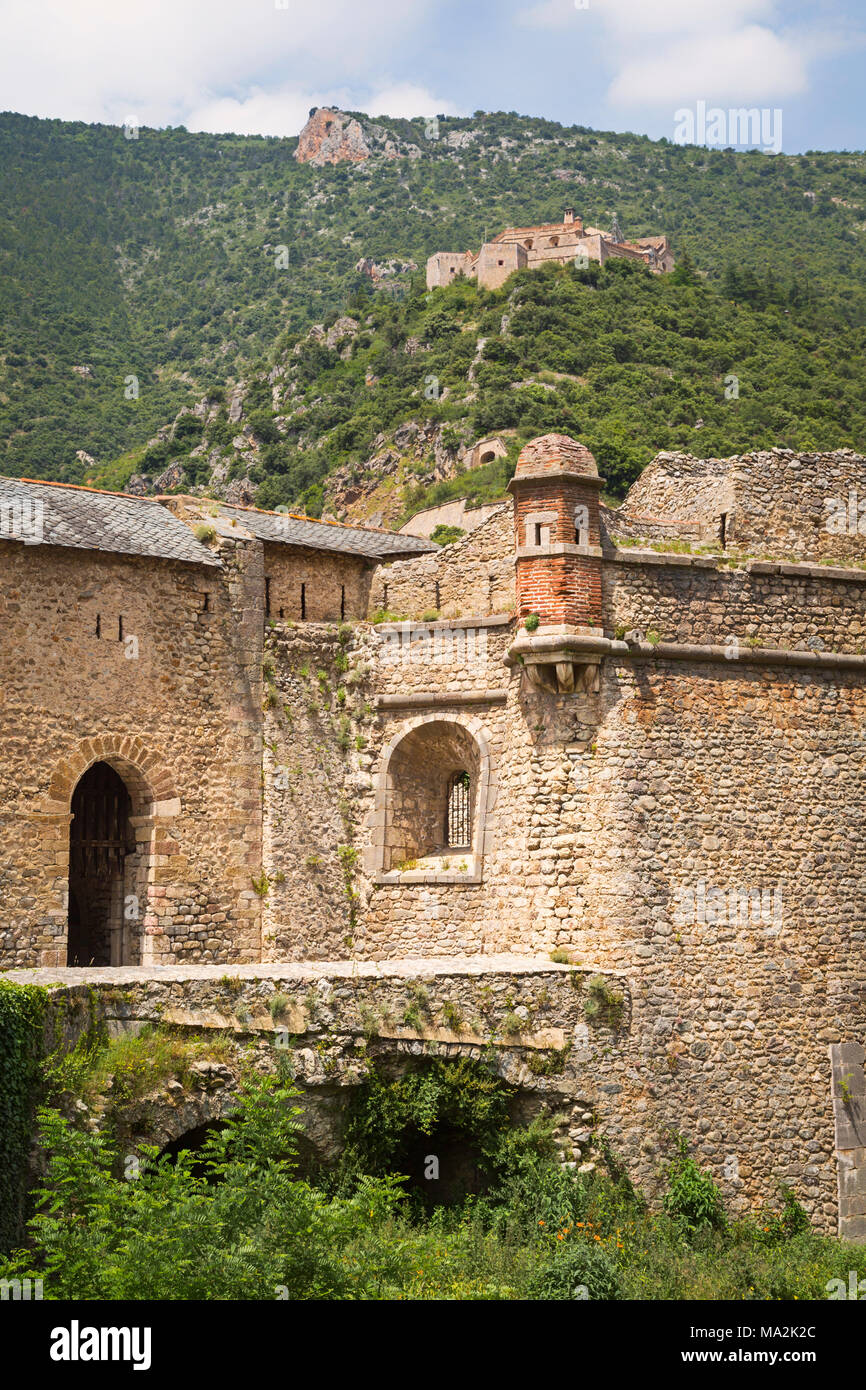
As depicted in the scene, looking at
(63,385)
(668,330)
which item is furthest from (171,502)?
(668,330)

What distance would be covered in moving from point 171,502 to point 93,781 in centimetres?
Result: 542

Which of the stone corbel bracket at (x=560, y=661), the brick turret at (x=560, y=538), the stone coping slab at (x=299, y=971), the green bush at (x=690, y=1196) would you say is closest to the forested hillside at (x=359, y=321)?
the brick turret at (x=560, y=538)

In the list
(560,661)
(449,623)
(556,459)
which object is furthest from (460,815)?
(556,459)

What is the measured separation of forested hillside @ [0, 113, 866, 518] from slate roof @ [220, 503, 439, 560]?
272 inches

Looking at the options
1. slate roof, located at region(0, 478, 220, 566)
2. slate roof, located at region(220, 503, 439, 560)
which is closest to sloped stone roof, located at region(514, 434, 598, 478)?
slate roof, located at region(220, 503, 439, 560)

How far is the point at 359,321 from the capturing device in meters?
85.9

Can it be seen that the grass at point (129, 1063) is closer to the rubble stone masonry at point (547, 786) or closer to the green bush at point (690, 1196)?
the rubble stone masonry at point (547, 786)

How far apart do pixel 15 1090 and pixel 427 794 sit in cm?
1082

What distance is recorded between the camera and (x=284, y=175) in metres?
134

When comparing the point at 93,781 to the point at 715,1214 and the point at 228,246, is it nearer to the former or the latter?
the point at 715,1214

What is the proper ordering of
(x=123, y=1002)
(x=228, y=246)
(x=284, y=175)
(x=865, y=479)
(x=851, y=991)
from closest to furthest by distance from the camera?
(x=123, y=1002) < (x=851, y=991) < (x=865, y=479) < (x=228, y=246) < (x=284, y=175)

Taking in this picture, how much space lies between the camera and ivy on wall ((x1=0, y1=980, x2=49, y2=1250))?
46.9 ft

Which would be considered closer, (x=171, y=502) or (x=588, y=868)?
(x=588, y=868)
